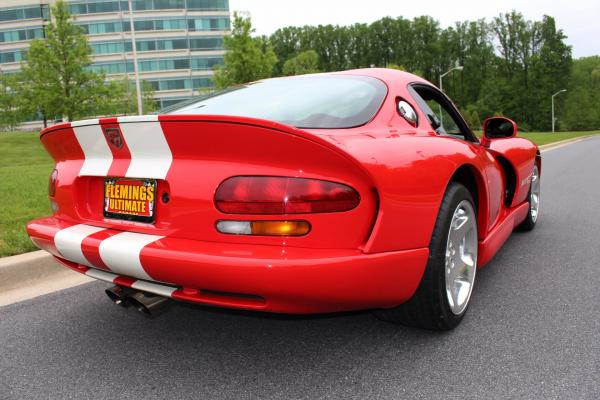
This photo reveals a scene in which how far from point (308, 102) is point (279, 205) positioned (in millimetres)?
783

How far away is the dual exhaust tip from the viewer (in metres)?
2.35

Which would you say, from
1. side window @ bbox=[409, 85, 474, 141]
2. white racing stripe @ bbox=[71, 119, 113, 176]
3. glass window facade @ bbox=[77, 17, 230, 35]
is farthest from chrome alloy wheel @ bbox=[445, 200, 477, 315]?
glass window facade @ bbox=[77, 17, 230, 35]

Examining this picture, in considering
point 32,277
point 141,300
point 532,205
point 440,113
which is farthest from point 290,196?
point 532,205

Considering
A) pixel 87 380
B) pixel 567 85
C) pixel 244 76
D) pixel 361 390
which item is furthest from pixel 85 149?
pixel 567 85

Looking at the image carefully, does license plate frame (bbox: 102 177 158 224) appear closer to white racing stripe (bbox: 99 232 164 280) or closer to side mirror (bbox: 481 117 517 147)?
white racing stripe (bbox: 99 232 164 280)

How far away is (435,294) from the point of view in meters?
2.31

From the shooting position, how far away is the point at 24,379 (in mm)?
2236

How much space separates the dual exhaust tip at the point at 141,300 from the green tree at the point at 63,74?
26622mm

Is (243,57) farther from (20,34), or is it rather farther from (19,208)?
(20,34)

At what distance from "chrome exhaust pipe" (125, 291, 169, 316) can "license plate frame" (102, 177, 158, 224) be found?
37 cm

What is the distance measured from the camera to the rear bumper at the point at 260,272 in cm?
184

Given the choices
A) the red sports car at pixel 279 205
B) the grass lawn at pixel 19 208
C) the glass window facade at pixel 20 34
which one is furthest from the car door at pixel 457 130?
the glass window facade at pixel 20 34

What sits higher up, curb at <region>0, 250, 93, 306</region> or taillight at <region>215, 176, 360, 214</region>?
taillight at <region>215, 176, 360, 214</region>

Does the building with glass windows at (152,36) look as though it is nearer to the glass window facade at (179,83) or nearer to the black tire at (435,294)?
the glass window facade at (179,83)
